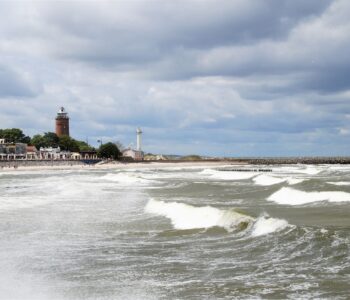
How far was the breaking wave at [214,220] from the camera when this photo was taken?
54.0ft

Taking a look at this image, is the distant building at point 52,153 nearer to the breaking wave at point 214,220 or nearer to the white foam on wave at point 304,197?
the white foam on wave at point 304,197

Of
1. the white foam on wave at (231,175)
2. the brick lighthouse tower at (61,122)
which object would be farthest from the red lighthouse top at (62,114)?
the white foam on wave at (231,175)

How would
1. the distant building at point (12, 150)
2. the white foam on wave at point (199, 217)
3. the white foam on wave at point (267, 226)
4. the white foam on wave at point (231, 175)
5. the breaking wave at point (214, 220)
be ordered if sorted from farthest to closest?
the distant building at point (12, 150) < the white foam on wave at point (231, 175) < the white foam on wave at point (199, 217) < the breaking wave at point (214, 220) < the white foam on wave at point (267, 226)

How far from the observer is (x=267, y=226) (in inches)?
647

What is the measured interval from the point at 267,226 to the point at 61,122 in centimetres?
15221

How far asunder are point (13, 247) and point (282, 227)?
7.66 meters

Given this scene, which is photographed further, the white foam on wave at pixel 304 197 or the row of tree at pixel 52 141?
the row of tree at pixel 52 141

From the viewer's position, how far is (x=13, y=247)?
15.0 m

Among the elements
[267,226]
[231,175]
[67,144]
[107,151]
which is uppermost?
[67,144]

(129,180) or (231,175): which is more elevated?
(129,180)

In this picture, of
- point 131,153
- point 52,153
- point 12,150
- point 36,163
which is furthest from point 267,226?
point 131,153

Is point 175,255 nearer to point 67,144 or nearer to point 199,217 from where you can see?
point 199,217

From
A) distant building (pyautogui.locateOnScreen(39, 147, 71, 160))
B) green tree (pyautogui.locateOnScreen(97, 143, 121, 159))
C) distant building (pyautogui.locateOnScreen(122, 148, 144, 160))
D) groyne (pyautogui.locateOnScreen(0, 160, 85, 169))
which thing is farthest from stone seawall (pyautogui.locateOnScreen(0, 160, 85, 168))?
distant building (pyautogui.locateOnScreen(122, 148, 144, 160))

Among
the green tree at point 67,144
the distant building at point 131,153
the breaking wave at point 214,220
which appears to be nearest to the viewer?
the breaking wave at point 214,220
